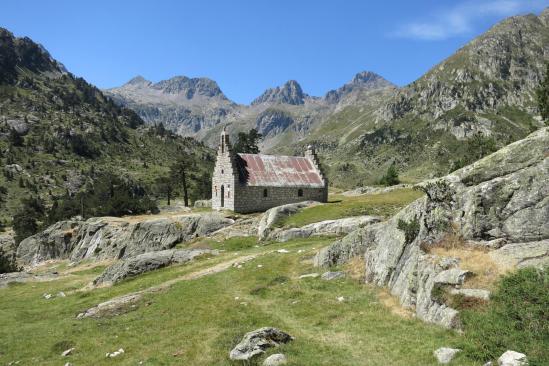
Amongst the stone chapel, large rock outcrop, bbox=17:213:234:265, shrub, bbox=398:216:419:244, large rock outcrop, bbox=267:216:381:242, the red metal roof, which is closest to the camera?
shrub, bbox=398:216:419:244

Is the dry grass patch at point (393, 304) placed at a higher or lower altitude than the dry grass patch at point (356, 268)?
lower

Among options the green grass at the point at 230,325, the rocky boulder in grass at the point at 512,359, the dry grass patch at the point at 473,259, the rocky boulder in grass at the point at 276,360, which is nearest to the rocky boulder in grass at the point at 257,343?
the green grass at the point at 230,325

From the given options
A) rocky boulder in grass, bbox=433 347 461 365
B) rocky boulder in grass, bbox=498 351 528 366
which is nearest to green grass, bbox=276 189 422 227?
rocky boulder in grass, bbox=433 347 461 365

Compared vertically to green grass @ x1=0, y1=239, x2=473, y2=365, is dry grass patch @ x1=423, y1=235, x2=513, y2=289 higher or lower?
higher

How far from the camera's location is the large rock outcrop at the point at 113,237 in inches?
2507

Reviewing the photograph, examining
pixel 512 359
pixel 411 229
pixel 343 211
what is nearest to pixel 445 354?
pixel 512 359

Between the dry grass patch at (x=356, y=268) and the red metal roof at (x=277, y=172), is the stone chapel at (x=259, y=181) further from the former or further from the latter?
the dry grass patch at (x=356, y=268)

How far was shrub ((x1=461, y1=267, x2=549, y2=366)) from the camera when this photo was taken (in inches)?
559

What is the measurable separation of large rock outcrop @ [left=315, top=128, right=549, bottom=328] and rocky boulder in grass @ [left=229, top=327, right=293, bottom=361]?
21.3 feet

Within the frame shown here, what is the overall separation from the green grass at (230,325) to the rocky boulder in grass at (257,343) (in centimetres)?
52

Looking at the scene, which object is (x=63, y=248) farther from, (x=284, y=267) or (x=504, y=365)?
(x=504, y=365)

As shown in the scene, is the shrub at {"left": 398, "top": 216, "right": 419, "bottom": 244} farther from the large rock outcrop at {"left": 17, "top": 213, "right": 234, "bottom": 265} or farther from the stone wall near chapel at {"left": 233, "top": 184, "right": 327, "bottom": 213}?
the stone wall near chapel at {"left": 233, "top": 184, "right": 327, "bottom": 213}

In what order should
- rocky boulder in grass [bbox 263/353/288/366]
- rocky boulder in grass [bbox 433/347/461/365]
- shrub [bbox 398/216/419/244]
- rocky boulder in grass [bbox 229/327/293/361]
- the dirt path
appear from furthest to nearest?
Answer: the dirt path, shrub [bbox 398/216/419/244], rocky boulder in grass [bbox 229/327/293/361], rocky boulder in grass [bbox 263/353/288/366], rocky boulder in grass [bbox 433/347/461/365]

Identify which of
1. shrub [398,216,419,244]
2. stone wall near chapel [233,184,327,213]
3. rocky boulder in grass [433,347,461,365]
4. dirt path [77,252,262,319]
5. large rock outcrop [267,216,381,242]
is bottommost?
dirt path [77,252,262,319]
